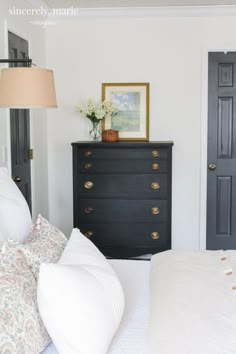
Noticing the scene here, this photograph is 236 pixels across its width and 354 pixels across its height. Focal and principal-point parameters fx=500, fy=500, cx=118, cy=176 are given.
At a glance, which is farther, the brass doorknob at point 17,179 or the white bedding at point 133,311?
the brass doorknob at point 17,179

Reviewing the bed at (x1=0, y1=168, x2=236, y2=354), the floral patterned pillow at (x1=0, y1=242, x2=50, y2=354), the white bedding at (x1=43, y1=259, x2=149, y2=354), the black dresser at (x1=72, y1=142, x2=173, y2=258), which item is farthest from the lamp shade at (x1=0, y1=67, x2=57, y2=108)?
the black dresser at (x1=72, y1=142, x2=173, y2=258)

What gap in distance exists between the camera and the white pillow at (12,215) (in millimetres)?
1993

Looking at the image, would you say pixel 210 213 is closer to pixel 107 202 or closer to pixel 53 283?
pixel 107 202

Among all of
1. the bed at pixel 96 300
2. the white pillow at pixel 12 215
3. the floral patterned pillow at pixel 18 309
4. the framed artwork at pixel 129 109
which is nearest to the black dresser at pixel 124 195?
the framed artwork at pixel 129 109

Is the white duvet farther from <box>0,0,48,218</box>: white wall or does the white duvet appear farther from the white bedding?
<box>0,0,48,218</box>: white wall

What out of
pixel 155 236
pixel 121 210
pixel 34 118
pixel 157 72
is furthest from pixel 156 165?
pixel 34 118

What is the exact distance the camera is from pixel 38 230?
2090mm

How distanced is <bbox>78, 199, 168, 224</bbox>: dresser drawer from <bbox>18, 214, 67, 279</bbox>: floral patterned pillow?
2.15 meters

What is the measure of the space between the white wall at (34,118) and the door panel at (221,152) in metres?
1.57

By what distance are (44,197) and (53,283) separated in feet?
11.0

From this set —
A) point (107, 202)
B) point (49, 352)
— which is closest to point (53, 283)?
point (49, 352)

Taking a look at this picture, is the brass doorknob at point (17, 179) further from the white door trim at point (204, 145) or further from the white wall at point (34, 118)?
the white door trim at point (204, 145)

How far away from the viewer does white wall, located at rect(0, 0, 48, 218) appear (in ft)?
11.6

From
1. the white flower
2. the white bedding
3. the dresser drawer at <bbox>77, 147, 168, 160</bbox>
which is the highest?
the white flower
